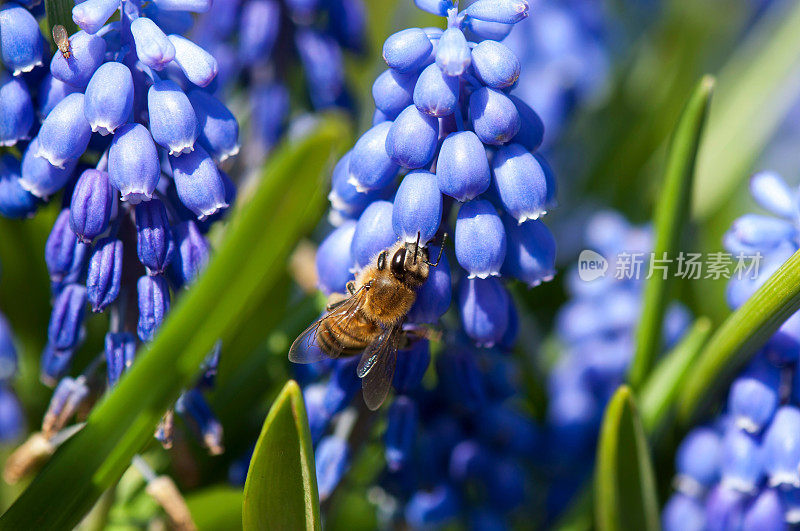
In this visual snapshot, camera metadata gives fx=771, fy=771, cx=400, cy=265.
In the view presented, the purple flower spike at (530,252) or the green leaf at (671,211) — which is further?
the green leaf at (671,211)

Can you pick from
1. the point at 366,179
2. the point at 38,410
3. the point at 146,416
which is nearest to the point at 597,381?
the point at 366,179

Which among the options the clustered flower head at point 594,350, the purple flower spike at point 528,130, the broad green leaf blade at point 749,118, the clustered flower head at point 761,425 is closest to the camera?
the purple flower spike at point 528,130

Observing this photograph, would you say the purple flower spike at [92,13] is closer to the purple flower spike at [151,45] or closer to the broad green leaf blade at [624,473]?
the purple flower spike at [151,45]

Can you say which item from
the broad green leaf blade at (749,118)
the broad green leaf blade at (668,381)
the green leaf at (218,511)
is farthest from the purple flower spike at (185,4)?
the broad green leaf blade at (749,118)

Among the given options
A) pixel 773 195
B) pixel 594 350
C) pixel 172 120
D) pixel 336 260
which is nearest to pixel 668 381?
pixel 594 350

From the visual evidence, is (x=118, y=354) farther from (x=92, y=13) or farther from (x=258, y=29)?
(x=258, y=29)

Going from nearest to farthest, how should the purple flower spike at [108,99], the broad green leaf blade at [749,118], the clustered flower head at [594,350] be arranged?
the purple flower spike at [108,99], the clustered flower head at [594,350], the broad green leaf blade at [749,118]

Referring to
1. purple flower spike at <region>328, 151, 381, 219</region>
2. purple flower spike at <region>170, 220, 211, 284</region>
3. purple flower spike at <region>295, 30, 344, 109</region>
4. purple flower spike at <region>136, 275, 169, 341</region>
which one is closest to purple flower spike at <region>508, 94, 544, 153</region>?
purple flower spike at <region>328, 151, 381, 219</region>
